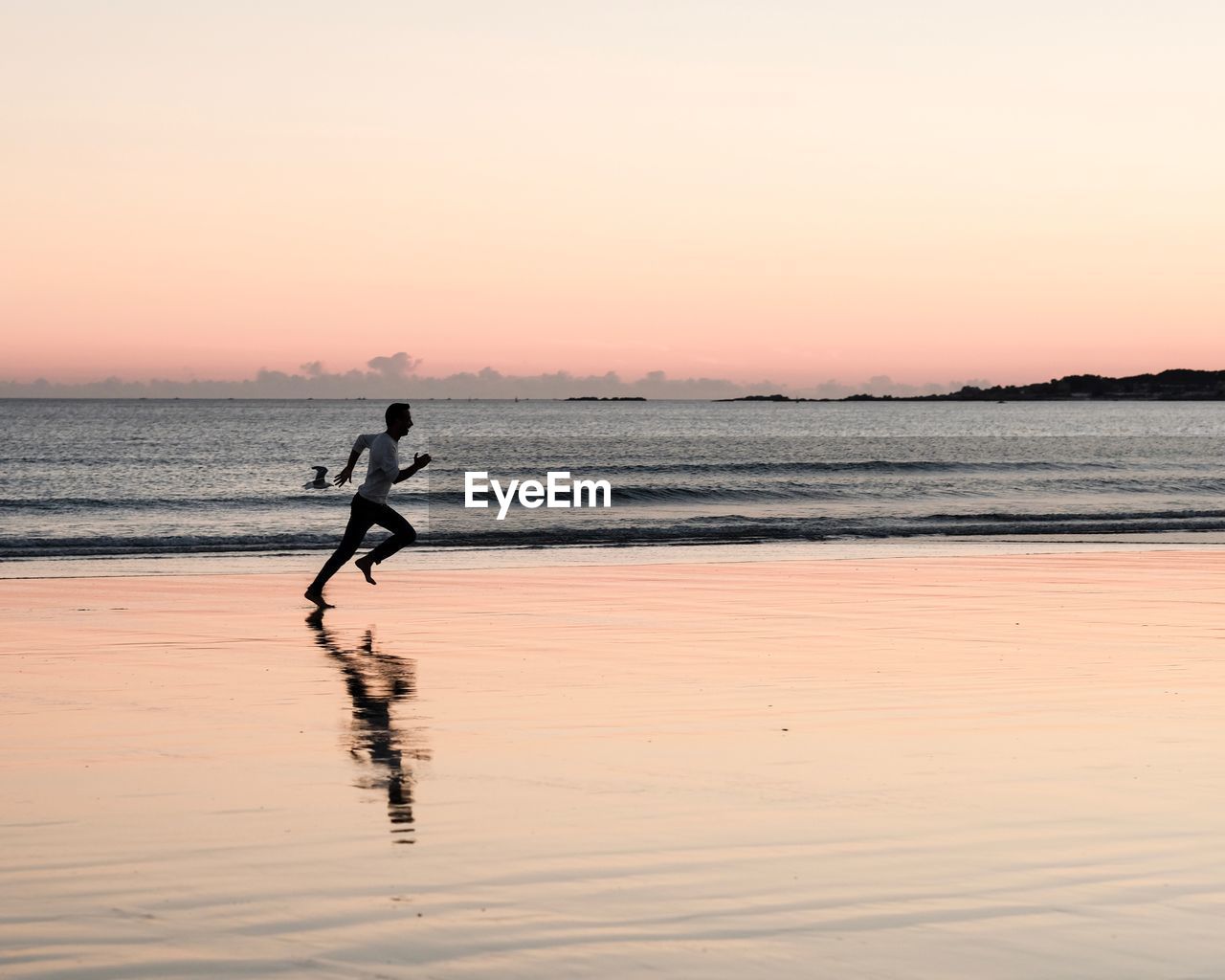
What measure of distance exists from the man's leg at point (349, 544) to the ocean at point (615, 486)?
28.2 ft

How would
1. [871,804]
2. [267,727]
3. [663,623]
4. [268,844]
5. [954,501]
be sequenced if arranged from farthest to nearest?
[954,501] < [663,623] < [267,727] < [871,804] < [268,844]

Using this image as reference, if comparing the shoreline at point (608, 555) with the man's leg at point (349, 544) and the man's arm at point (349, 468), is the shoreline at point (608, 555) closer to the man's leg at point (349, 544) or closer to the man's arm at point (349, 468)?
the man's leg at point (349, 544)

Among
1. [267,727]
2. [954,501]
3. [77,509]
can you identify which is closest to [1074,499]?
[954,501]

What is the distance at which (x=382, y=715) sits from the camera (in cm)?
893

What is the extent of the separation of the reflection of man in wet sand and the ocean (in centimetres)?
1264

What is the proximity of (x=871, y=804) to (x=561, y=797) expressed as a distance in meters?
1.28

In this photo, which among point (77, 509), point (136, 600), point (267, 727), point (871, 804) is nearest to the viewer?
point (871, 804)

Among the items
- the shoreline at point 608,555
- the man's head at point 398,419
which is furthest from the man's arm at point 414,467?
the shoreline at point 608,555

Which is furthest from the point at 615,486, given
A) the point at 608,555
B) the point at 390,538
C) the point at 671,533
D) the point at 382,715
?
the point at 382,715

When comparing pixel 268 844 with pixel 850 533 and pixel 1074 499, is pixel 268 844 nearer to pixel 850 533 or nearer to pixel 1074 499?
pixel 850 533

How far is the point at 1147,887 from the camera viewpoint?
542cm

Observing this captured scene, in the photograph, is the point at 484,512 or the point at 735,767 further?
the point at 484,512

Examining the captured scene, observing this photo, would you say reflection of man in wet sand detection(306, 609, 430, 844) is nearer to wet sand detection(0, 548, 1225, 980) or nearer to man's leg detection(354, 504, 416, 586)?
wet sand detection(0, 548, 1225, 980)

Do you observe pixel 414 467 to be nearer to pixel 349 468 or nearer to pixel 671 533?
pixel 349 468
